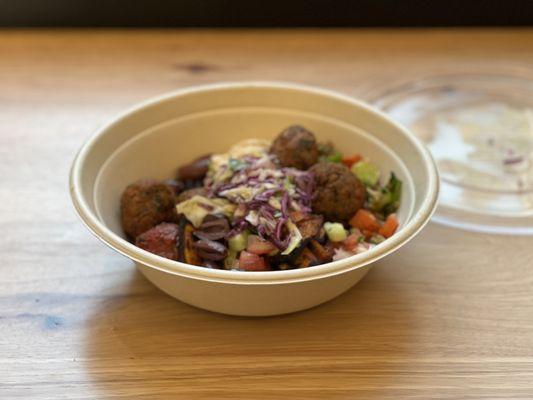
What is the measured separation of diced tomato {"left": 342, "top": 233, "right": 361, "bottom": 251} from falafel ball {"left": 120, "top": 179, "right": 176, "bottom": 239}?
0.32 metres

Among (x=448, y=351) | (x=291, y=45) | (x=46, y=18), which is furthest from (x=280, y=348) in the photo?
(x=46, y=18)

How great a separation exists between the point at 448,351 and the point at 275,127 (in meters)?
0.61

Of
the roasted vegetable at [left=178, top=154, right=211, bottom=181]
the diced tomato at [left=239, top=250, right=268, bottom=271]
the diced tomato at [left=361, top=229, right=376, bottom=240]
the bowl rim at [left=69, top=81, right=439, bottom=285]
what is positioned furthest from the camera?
the roasted vegetable at [left=178, top=154, right=211, bottom=181]

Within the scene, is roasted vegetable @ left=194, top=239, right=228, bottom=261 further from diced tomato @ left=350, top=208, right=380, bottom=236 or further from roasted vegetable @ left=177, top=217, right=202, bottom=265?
diced tomato @ left=350, top=208, right=380, bottom=236

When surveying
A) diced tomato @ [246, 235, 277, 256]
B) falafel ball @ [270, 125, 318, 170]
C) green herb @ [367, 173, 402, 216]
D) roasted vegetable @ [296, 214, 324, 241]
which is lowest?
diced tomato @ [246, 235, 277, 256]

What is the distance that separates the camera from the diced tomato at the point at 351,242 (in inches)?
45.8

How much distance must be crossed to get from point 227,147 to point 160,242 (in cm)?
36

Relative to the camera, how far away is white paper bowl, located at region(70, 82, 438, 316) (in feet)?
3.20

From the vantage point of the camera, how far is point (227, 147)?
1.43 meters

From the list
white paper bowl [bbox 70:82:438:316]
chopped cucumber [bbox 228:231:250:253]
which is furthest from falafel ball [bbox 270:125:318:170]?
chopped cucumber [bbox 228:231:250:253]

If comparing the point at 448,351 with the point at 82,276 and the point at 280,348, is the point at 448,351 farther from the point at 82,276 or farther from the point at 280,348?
the point at 82,276

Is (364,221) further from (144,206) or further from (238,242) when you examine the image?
(144,206)

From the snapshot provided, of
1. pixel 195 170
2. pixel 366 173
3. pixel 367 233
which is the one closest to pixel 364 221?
pixel 367 233

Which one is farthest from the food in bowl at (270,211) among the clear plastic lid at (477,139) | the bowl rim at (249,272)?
the clear plastic lid at (477,139)
